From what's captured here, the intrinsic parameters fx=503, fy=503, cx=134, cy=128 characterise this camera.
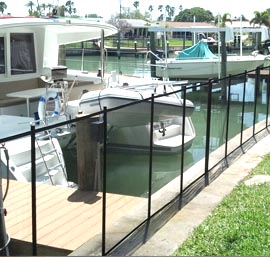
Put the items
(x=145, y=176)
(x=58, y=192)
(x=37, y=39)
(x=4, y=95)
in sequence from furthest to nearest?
(x=37, y=39), (x=4, y=95), (x=145, y=176), (x=58, y=192)

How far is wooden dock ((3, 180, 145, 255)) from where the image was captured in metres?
5.28

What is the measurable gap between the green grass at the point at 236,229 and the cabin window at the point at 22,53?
23.4 feet

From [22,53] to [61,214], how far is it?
6.75 m

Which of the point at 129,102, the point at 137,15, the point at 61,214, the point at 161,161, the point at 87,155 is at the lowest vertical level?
the point at 161,161

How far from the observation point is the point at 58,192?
6.82m

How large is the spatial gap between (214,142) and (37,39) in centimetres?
510

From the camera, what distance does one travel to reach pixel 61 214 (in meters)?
6.00

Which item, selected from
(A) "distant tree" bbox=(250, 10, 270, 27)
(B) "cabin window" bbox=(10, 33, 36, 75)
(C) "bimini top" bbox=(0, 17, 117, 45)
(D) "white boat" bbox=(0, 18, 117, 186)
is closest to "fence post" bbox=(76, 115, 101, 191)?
(D) "white boat" bbox=(0, 18, 117, 186)

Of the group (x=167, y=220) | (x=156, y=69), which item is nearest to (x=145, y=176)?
(x=167, y=220)

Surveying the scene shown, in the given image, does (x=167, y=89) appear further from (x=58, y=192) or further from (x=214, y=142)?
(x=58, y=192)

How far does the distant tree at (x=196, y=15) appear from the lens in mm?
137625

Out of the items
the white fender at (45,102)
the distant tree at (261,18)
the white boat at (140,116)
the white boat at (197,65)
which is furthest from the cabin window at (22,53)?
the distant tree at (261,18)

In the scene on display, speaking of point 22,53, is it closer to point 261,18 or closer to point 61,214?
point 61,214

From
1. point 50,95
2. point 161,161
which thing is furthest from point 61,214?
point 161,161
